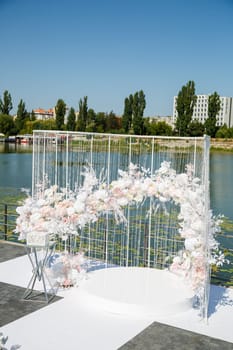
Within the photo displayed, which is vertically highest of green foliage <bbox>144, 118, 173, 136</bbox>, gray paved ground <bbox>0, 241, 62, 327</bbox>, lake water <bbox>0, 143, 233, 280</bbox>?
green foliage <bbox>144, 118, 173, 136</bbox>

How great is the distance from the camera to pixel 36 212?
4.50 m

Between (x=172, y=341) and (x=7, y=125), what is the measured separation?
45760 mm

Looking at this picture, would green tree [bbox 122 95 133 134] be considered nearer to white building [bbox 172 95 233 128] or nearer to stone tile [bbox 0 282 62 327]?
stone tile [bbox 0 282 62 327]

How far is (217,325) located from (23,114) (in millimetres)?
48990

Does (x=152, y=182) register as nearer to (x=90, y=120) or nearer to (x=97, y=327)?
(x=97, y=327)

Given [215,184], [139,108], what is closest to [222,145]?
[139,108]

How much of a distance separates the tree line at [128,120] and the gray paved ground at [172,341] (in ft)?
103

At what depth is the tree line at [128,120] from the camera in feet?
114

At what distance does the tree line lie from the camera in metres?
34.8

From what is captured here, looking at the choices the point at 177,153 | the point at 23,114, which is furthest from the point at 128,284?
the point at 23,114

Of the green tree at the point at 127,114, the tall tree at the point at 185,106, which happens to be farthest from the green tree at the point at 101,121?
the tall tree at the point at 185,106

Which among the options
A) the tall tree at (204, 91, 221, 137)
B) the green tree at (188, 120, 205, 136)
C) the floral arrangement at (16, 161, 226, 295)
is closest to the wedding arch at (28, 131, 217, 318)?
the floral arrangement at (16, 161, 226, 295)

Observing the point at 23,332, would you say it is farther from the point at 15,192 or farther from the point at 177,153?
the point at 15,192

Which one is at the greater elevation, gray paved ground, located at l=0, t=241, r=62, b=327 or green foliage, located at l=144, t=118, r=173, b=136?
green foliage, located at l=144, t=118, r=173, b=136
